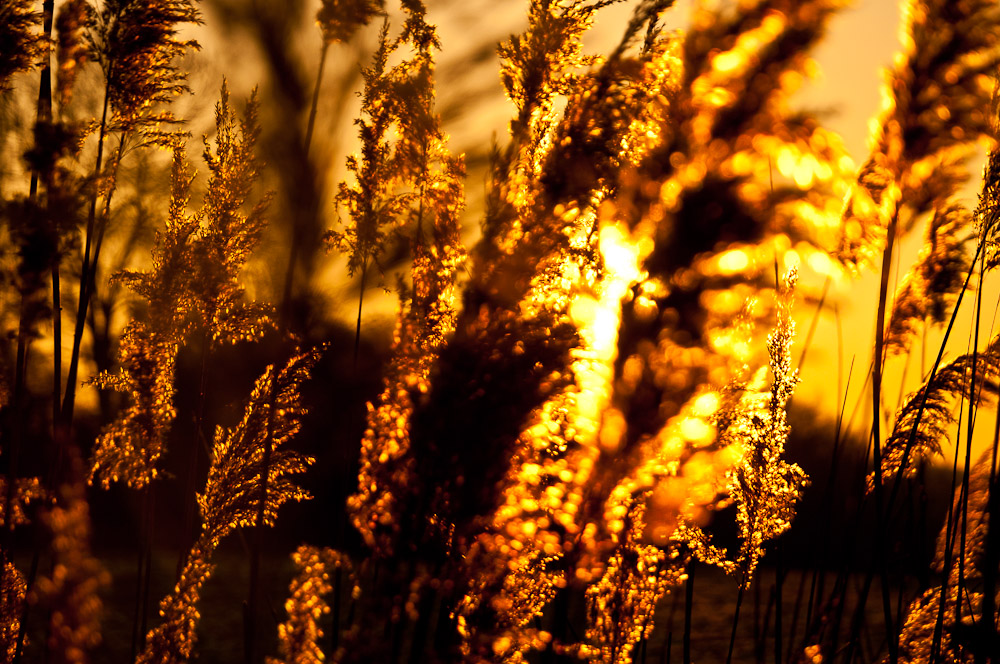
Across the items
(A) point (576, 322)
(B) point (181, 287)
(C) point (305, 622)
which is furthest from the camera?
(B) point (181, 287)

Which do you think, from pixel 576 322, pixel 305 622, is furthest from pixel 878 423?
pixel 305 622

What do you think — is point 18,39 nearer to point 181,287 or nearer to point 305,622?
point 181,287

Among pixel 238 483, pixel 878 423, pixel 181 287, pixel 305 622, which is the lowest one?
pixel 305 622

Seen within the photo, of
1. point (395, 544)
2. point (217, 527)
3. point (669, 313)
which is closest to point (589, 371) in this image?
point (669, 313)

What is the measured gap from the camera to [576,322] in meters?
2.08

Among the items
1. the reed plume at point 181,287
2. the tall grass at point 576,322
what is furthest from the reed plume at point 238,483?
the reed plume at point 181,287

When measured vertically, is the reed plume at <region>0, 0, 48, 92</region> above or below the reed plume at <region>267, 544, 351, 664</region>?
above

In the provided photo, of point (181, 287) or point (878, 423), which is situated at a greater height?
point (181, 287)

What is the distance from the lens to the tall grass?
75.8 inches

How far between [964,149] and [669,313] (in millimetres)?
996

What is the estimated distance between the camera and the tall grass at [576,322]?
6.31 feet

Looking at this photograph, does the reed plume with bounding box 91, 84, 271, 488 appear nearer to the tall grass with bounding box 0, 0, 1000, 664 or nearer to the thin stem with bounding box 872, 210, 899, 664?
the tall grass with bounding box 0, 0, 1000, 664

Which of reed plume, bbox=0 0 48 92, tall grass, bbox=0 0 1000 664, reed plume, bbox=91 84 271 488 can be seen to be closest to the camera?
tall grass, bbox=0 0 1000 664

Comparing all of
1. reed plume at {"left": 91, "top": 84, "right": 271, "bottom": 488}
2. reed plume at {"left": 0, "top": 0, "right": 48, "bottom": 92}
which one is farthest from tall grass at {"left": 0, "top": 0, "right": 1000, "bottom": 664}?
reed plume at {"left": 91, "top": 84, "right": 271, "bottom": 488}
